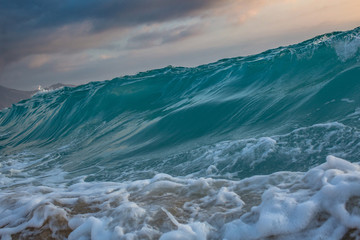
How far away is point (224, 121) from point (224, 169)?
3387 millimetres

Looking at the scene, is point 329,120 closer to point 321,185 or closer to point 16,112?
point 321,185

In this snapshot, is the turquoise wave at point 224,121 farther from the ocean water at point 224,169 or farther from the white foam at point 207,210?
A: the white foam at point 207,210

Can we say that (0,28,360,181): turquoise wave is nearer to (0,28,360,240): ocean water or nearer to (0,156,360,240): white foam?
(0,28,360,240): ocean water

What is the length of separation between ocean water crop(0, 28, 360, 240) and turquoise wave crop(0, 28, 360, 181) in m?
0.04

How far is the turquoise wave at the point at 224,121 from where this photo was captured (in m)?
4.71

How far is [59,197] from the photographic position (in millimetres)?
3691

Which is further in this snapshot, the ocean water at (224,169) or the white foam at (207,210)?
the ocean water at (224,169)

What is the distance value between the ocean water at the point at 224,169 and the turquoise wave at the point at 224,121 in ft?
0.12

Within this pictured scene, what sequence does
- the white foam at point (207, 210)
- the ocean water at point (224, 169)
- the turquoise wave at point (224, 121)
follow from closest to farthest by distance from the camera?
the white foam at point (207, 210) < the ocean water at point (224, 169) < the turquoise wave at point (224, 121)

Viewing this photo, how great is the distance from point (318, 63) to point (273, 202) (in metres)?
8.98

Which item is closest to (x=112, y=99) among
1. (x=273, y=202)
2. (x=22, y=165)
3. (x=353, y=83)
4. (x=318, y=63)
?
(x=22, y=165)

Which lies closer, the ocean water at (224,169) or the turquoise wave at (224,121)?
the ocean water at (224,169)

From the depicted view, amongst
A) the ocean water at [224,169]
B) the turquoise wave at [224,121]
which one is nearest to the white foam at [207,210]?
the ocean water at [224,169]

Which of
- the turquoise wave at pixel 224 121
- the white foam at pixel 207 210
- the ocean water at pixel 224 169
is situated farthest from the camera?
the turquoise wave at pixel 224 121
